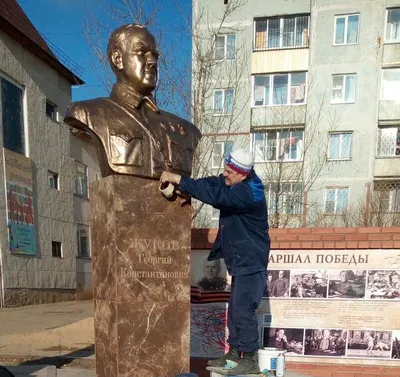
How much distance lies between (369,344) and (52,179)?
36.6 ft

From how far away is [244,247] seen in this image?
2742mm

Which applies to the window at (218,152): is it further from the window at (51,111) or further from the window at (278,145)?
the window at (51,111)

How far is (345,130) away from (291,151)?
2316 mm

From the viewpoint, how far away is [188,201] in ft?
9.57

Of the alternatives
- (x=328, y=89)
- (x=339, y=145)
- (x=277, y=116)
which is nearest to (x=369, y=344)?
(x=277, y=116)

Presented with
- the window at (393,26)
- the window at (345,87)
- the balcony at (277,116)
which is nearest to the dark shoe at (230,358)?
the balcony at (277,116)

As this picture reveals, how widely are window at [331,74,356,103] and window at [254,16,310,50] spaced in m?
1.91

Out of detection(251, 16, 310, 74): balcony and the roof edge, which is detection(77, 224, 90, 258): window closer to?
the roof edge

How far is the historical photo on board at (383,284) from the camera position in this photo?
443 centimetres

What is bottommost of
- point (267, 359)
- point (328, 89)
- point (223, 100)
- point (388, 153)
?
point (267, 359)

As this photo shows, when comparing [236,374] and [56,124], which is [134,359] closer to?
[236,374]

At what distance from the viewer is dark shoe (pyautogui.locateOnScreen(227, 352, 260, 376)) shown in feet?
8.93

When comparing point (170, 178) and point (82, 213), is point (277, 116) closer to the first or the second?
point (82, 213)

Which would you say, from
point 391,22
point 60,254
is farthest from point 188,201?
point 391,22
